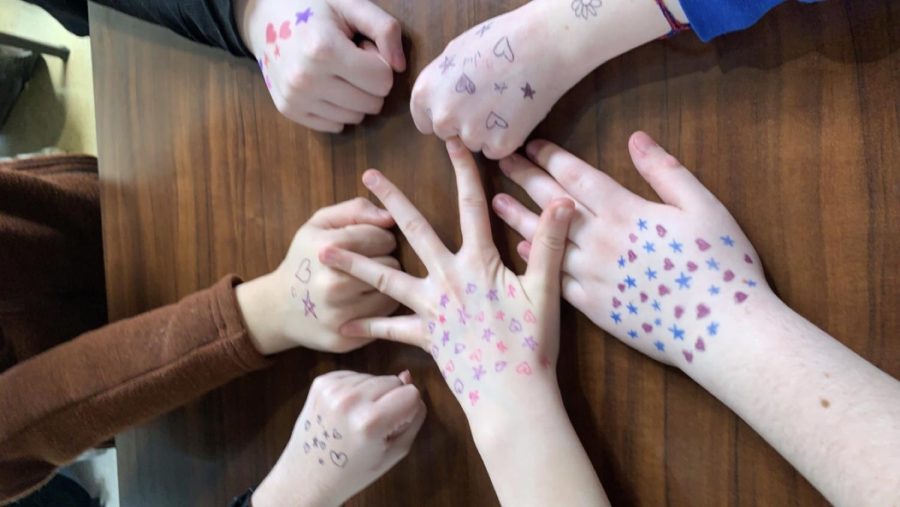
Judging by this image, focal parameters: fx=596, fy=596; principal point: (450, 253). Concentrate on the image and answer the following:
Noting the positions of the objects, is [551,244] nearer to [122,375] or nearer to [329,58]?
[329,58]

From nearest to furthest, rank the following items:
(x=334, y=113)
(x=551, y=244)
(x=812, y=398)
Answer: (x=812, y=398), (x=551, y=244), (x=334, y=113)

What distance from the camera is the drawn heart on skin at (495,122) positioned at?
496 millimetres

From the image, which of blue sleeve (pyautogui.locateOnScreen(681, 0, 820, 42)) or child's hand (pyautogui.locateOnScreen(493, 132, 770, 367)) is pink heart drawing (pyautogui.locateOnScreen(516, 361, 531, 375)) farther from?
blue sleeve (pyautogui.locateOnScreen(681, 0, 820, 42))

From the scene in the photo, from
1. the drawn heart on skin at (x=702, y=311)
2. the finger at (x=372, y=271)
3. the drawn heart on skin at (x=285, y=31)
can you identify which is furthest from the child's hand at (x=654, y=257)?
the drawn heart on skin at (x=285, y=31)

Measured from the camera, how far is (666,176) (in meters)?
0.46

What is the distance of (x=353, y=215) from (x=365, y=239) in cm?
3

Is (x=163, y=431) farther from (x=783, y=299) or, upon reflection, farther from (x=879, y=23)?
(x=879, y=23)

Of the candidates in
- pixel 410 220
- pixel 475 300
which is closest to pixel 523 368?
pixel 475 300

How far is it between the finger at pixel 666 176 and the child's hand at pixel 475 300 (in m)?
0.07

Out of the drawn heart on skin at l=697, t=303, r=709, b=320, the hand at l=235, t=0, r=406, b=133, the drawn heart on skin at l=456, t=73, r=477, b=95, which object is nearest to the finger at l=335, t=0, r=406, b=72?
the hand at l=235, t=0, r=406, b=133

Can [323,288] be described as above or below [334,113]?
below

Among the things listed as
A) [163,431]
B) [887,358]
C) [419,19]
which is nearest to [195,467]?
[163,431]

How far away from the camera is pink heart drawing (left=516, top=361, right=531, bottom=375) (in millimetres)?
491

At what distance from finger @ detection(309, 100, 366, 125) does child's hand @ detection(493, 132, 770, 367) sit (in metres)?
0.20
